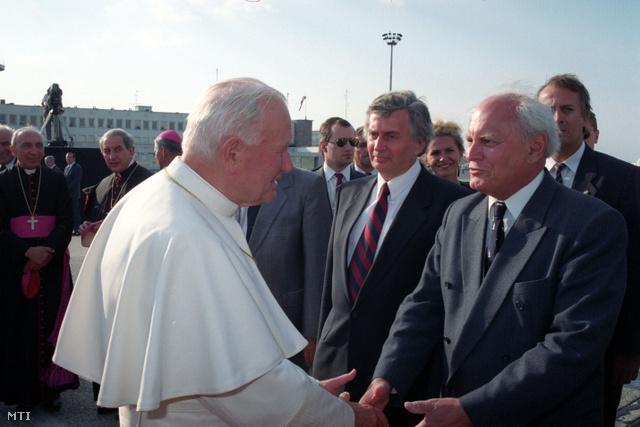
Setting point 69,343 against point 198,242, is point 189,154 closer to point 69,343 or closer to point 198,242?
point 198,242

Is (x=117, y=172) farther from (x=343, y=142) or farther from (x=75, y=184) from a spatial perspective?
(x=75, y=184)

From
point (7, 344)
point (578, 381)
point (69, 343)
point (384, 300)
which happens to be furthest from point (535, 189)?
point (7, 344)

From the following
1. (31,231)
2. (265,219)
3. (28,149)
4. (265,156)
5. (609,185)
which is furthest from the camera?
(28,149)

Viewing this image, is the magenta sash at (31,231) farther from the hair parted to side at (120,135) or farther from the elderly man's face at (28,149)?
the hair parted to side at (120,135)

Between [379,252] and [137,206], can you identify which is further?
[379,252]

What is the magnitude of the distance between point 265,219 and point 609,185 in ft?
7.22

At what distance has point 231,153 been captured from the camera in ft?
6.03

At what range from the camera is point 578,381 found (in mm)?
1902

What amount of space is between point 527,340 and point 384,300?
35.0 inches

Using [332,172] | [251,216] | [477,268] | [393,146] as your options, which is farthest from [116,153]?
[477,268]

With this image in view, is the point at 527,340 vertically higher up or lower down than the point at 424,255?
lower down

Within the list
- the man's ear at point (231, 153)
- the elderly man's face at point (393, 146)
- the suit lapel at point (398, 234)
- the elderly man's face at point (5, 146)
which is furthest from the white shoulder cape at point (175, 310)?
the elderly man's face at point (5, 146)

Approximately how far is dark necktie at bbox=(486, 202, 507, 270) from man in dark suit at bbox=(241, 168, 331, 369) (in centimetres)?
153

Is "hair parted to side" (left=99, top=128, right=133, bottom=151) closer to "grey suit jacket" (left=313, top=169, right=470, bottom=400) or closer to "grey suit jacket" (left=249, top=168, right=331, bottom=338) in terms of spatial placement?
"grey suit jacket" (left=249, top=168, right=331, bottom=338)
